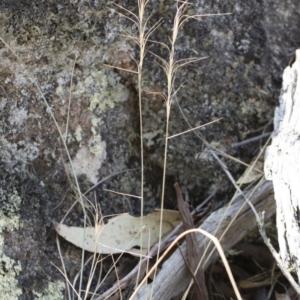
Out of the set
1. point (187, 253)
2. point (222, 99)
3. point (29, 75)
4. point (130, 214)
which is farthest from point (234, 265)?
point (29, 75)

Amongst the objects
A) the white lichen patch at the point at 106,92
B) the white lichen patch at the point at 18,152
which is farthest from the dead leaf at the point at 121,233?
the white lichen patch at the point at 106,92

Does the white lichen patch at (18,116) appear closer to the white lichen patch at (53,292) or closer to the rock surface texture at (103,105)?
the rock surface texture at (103,105)

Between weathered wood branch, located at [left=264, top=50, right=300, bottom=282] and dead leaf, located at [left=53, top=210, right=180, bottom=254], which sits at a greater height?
weathered wood branch, located at [left=264, top=50, right=300, bottom=282]

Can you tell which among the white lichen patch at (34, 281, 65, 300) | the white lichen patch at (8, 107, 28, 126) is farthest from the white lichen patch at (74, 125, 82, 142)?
the white lichen patch at (34, 281, 65, 300)

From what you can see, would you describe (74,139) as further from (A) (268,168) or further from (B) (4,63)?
(A) (268,168)

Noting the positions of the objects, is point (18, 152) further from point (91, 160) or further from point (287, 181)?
point (287, 181)

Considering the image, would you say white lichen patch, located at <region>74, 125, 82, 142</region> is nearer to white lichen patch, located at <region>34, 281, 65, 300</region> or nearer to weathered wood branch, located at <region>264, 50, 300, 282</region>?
white lichen patch, located at <region>34, 281, 65, 300</region>

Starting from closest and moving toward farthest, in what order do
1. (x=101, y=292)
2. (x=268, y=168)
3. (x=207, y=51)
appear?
(x=268, y=168) → (x=101, y=292) → (x=207, y=51)
